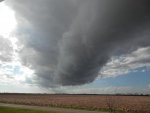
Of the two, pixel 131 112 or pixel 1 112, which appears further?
pixel 131 112

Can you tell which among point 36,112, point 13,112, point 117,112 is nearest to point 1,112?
point 13,112

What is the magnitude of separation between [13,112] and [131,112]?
55.6ft

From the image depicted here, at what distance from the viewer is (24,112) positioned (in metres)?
28.9

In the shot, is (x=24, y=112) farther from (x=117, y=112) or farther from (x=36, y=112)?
(x=117, y=112)

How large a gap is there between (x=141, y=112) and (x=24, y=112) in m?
16.9

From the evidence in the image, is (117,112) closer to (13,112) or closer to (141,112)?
(141,112)

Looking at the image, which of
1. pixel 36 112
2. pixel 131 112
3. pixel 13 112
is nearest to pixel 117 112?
pixel 131 112

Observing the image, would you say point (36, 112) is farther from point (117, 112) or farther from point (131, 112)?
point (131, 112)

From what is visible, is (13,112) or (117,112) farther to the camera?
(117,112)

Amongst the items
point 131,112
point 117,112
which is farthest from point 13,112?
point 131,112

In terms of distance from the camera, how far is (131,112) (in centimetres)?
3400

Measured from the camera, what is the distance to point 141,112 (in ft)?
111

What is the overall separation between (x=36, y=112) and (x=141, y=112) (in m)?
15.5

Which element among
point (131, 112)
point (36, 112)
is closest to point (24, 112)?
point (36, 112)
